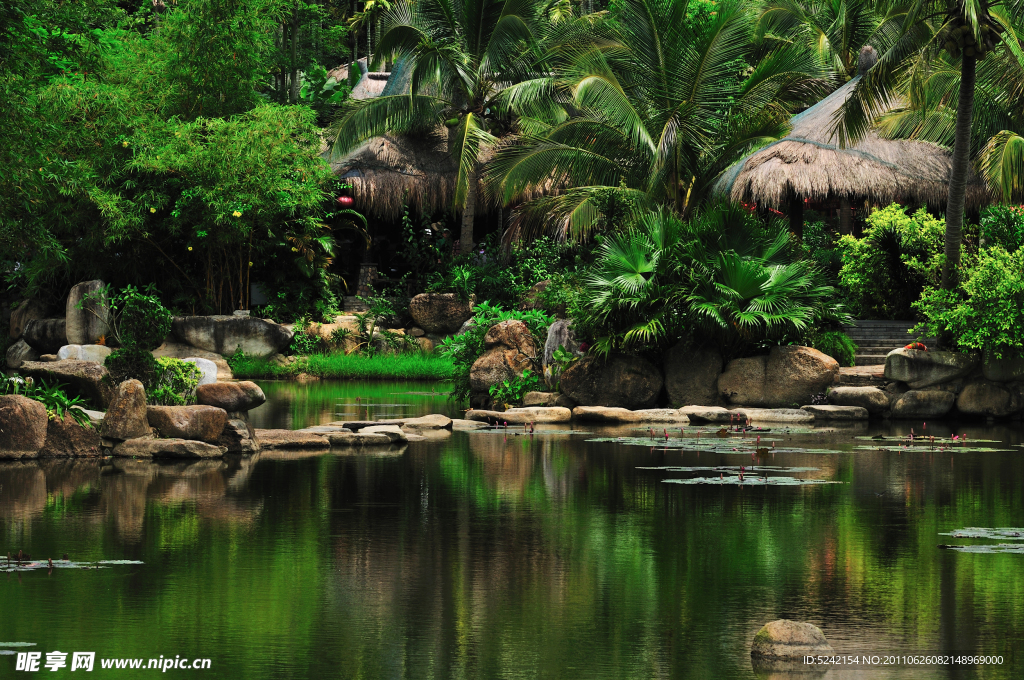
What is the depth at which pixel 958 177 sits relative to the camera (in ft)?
61.4

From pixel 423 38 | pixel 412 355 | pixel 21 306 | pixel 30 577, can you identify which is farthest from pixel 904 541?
pixel 21 306

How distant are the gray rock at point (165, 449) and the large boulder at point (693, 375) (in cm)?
758

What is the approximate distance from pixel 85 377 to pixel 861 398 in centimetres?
1033

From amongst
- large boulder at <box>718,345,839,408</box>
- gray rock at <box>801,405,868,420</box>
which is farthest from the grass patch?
gray rock at <box>801,405,868,420</box>

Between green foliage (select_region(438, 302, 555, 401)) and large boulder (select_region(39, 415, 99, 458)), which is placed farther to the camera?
green foliage (select_region(438, 302, 555, 401))

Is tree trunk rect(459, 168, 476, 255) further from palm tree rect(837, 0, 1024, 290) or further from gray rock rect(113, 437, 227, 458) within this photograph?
gray rock rect(113, 437, 227, 458)

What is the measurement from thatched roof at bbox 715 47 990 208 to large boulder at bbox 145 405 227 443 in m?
13.7

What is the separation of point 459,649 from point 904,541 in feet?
12.7

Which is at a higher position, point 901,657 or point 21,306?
point 21,306

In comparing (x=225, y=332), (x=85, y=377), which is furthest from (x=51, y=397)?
(x=225, y=332)

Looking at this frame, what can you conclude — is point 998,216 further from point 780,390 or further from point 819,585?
point 819,585

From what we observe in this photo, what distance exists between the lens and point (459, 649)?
5715 mm

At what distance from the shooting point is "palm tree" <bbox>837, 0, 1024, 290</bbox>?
58.6 feet

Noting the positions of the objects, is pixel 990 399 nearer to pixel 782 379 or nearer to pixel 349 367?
pixel 782 379
